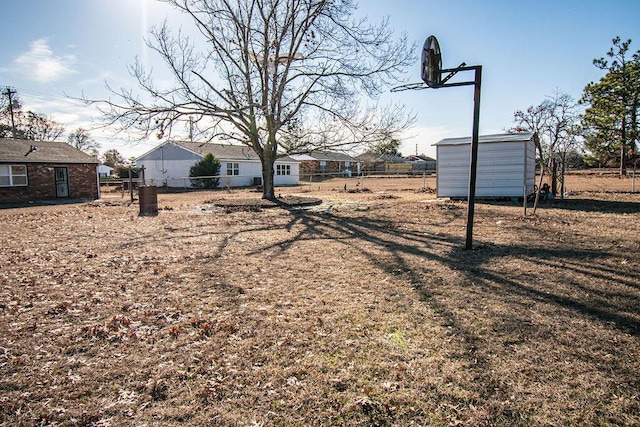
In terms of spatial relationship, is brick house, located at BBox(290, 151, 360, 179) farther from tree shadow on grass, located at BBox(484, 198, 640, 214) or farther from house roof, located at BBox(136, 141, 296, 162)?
tree shadow on grass, located at BBox(484, 198, 640, 214)

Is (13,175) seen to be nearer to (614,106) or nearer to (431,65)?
(431,65)

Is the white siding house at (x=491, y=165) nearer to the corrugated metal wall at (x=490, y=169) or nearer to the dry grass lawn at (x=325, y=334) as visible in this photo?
the corrugated metal wall at (x=490, y=169)

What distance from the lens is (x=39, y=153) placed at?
2127 cm

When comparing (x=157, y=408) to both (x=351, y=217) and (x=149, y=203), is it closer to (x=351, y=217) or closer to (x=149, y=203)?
(x=351, y=217)

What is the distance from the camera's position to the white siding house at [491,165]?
15.2 metres

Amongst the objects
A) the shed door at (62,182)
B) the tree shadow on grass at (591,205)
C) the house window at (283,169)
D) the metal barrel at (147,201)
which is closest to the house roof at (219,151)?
the house window at (283,169)

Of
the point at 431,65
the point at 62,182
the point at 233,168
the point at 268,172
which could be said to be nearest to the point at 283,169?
the point at 233,168

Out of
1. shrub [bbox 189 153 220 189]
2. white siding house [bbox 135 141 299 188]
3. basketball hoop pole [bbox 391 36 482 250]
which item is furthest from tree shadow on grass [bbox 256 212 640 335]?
white siding house [bbox 135 141 299 188]

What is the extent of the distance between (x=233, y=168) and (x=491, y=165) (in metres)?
23.1

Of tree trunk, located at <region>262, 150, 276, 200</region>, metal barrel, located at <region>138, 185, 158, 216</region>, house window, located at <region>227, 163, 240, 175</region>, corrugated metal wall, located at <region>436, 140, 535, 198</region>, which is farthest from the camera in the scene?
house window, located at <region>227, 163, 240, 175</region>

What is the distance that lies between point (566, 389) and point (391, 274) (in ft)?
10.0

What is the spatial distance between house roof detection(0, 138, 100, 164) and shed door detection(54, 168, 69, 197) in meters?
0.80

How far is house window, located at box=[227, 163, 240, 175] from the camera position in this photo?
32778mm

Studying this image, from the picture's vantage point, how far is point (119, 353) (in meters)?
3.40
